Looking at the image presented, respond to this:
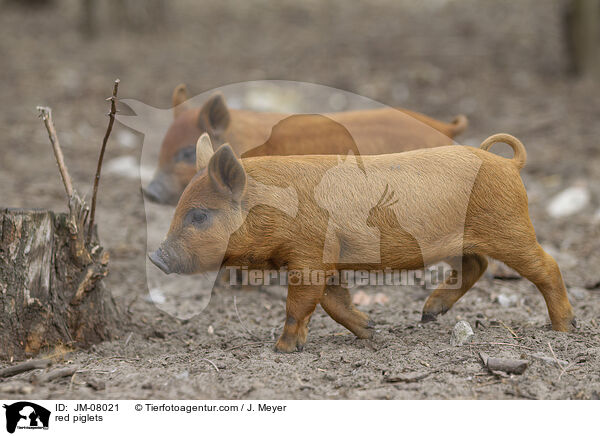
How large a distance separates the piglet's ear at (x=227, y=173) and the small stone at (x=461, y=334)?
1.46m

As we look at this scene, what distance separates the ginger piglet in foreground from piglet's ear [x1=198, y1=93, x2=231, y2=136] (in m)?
1.31

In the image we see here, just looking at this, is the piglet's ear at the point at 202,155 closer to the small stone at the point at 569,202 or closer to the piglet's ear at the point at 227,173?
the piglet's ear at the point at 227,173

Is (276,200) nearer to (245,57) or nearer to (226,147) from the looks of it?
(226,147)

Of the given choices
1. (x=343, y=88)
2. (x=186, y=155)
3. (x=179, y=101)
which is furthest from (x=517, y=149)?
(x=343, y=88)

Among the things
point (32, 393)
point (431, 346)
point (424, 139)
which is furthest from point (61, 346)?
point (424, 139)

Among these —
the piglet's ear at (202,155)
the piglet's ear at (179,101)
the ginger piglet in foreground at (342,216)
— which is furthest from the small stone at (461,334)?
the piglet's ear at (179,101)

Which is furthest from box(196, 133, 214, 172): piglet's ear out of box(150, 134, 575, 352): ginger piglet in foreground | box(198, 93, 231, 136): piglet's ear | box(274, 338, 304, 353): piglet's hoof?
box(198, 93, 231, 136): piglet's ear

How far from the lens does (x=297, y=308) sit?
3.74 metres

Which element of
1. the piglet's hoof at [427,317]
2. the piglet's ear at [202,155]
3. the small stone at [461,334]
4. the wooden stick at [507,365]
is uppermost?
the piglet's ear at [202,155]

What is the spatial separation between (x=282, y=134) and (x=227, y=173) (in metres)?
1.63

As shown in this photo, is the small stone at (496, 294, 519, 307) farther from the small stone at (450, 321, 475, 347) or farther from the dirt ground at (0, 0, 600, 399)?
the small stone at (450, 321, 475, 347)

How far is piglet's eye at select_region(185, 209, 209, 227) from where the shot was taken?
3.63 meters

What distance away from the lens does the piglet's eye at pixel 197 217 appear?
3.63 meters
